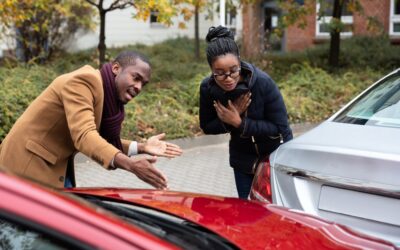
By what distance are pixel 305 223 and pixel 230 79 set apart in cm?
130

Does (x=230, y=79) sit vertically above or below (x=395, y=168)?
above

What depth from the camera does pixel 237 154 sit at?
4.11 m

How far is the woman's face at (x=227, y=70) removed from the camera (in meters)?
3.64

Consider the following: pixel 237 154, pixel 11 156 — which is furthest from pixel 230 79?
pixel 11 156

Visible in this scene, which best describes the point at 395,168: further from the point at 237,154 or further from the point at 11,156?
the point at 11,156

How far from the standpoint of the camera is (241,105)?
3779mm

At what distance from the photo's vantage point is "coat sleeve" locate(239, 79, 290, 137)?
3.76 m

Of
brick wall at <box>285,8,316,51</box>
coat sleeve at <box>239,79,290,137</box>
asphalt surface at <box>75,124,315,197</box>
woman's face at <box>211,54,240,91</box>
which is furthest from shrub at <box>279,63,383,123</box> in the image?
woman's face at <box>211,54,240,91</box>

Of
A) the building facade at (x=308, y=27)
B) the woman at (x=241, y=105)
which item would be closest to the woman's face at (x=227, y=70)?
the woman at (x=241, y=105)

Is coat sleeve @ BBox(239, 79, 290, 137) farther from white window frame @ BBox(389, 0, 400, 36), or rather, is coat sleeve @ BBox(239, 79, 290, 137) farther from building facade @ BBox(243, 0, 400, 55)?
white window frame @ BBox(389, 0, 400, 36)

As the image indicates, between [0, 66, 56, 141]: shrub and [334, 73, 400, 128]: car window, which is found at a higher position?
[334, 73, 400, 128]: car window

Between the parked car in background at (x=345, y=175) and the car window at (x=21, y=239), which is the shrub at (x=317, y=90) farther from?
the car window at (x=21, y=239)

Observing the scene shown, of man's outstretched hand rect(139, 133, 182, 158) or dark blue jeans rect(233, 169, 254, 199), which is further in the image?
dark blue jeans rect(233, 169, 254, 199)

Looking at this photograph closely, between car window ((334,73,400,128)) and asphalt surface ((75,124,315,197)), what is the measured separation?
284cm
